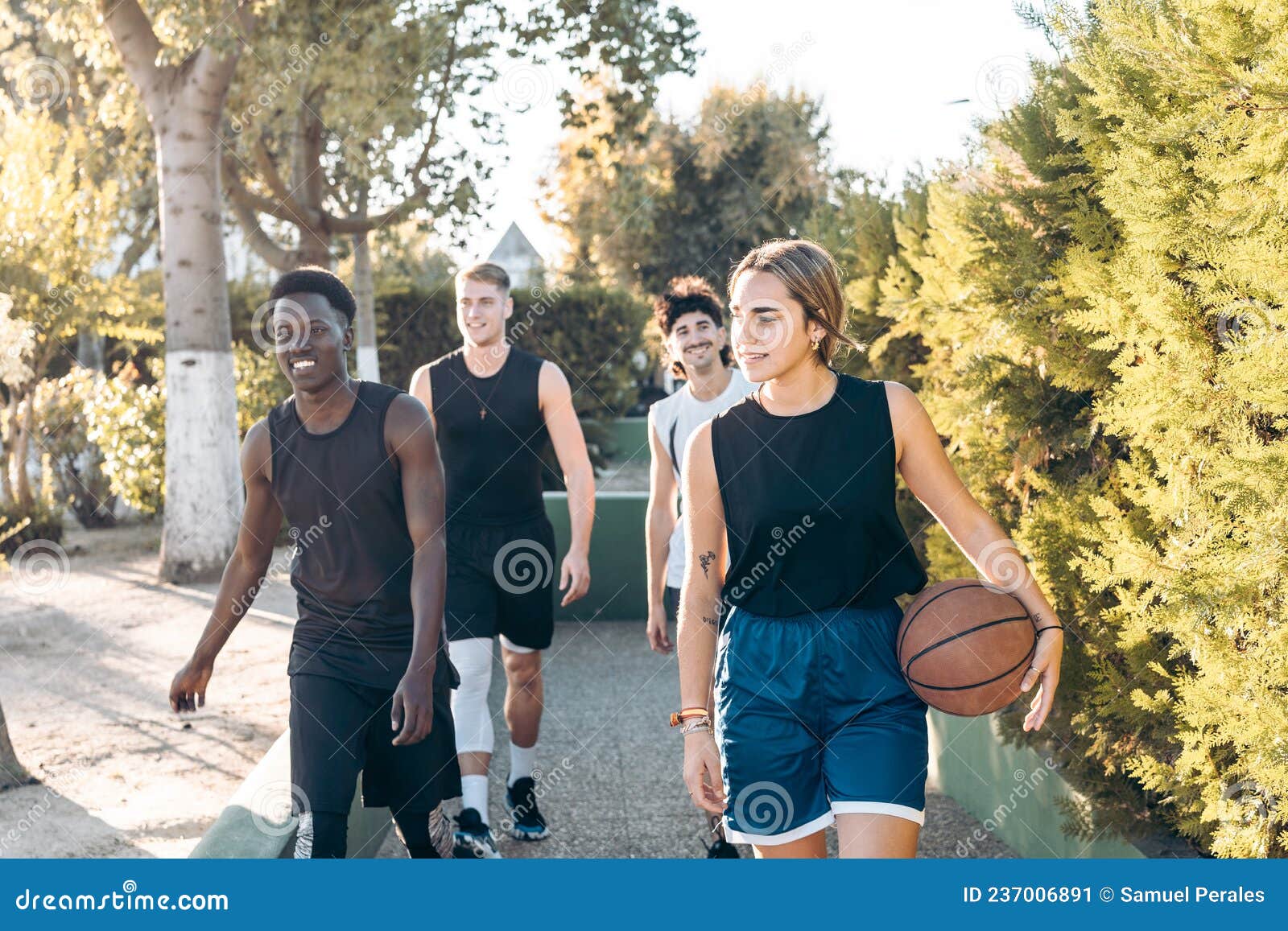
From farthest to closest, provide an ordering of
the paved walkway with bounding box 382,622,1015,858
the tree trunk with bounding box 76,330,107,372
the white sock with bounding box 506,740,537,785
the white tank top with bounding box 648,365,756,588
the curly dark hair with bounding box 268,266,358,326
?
1. the tree trunk with bounding box 76,330,107,372
2. the white sock with bounding box 506,740,537,785
3. the paved walkway with bounding box 382,622,1015,858
4. the white tank top with bounding box 648,365,756,588
5. the curly dark hair with bounding box 268,266,358,326

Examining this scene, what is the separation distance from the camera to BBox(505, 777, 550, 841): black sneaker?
5598 mm

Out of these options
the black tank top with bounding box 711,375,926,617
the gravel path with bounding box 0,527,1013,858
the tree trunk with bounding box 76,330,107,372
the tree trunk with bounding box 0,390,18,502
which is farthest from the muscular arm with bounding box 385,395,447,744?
the tree trunk with bounding box 76,330,107,372

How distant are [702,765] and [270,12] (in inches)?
432

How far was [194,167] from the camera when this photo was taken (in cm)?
1196

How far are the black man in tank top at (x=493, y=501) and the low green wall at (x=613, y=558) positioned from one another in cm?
482

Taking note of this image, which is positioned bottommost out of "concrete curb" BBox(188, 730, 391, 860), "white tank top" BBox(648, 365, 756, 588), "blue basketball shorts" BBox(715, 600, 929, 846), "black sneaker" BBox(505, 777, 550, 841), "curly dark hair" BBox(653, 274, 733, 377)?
"black sneaker" BBox(505, 777, 550, 841)

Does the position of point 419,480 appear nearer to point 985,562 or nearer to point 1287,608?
point 985,562

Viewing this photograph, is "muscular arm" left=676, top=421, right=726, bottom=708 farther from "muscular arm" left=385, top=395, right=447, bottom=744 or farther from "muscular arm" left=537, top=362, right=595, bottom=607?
"muscular arm" left=537, top=362, right=595, bottom=607

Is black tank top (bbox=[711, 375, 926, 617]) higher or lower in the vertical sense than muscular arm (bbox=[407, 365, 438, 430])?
lower

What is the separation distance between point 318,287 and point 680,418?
70.4 inches

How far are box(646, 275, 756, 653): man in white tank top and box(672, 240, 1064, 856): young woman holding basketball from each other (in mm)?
2007

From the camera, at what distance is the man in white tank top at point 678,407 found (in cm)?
535

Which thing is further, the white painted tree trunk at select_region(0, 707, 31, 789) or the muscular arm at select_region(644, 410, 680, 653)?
the white painted tree trunk at select_region(0, 707, 31, 789)

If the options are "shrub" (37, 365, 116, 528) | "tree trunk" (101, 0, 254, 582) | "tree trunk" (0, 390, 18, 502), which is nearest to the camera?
"tree trunk" (101, 0, 254, 582)
